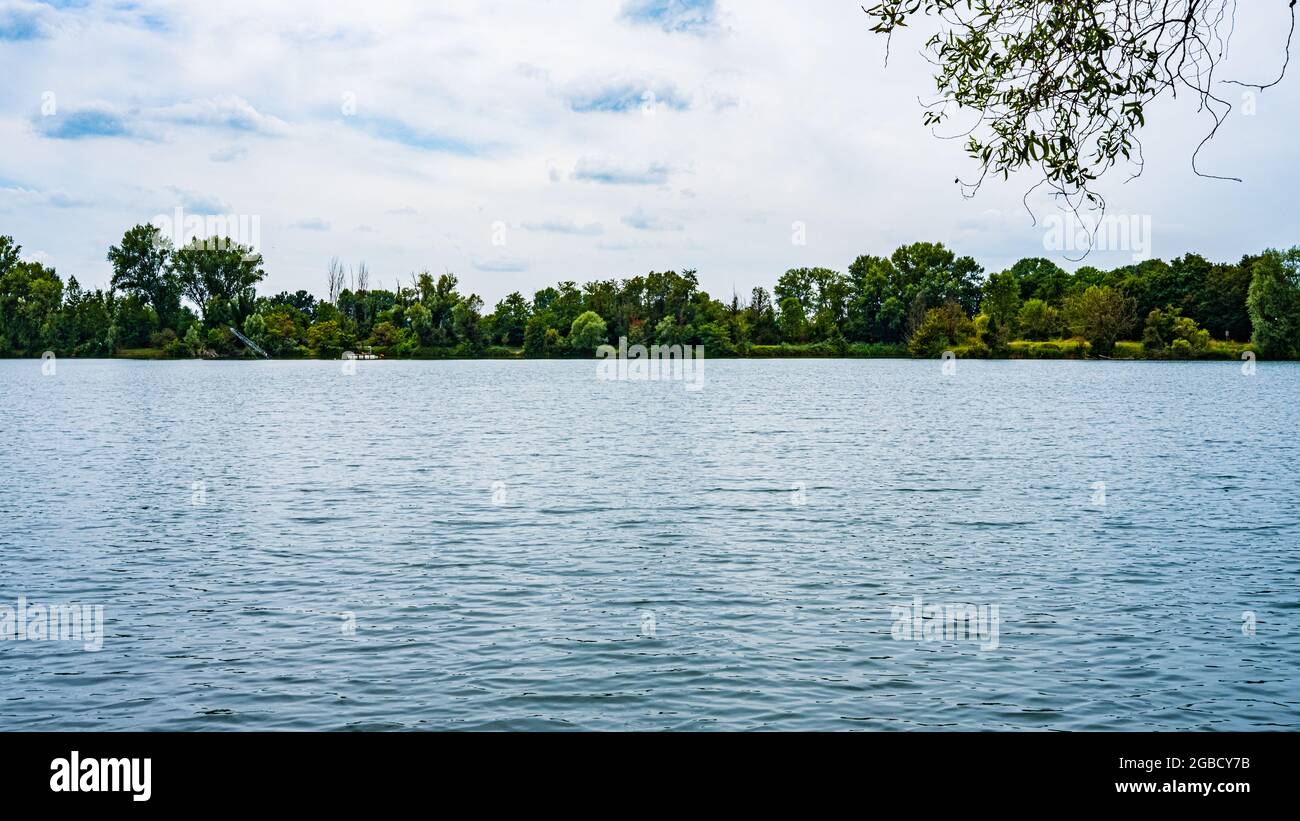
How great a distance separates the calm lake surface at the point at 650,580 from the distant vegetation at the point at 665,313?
122189 millimetres

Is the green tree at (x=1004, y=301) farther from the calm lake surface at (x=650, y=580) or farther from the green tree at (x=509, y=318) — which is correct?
the calm lake surface at (x=650, y=580)

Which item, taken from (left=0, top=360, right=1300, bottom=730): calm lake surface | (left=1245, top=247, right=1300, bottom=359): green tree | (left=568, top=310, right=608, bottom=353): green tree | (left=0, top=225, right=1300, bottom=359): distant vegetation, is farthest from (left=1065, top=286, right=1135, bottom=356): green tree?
(left=0, top=360, right=1300, bottom=730): calm lake surface

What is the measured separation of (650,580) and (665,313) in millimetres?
168695

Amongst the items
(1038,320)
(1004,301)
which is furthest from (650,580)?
(1004,301)

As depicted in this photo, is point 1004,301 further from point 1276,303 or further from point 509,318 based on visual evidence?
point 509,318

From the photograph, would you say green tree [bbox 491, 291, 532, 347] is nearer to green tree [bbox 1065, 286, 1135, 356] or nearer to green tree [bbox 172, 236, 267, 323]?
green tree [bbox 172, 236, 267, 323]

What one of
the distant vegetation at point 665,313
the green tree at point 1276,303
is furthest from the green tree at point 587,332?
the green tree at point 1276,303

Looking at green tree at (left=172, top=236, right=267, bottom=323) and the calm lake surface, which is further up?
green tree at (left=172, top=236, right=267, bottom=323)

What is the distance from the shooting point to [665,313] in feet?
614

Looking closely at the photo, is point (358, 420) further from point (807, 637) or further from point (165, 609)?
point (807, 637)

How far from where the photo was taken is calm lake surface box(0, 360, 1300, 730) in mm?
13391

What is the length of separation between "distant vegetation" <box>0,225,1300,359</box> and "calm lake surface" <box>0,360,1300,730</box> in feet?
401
